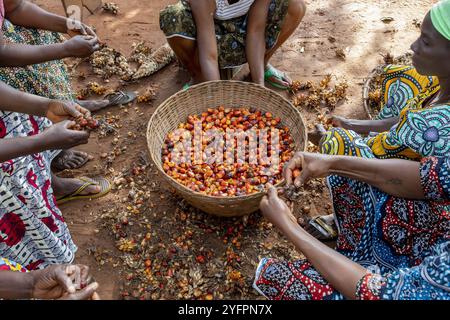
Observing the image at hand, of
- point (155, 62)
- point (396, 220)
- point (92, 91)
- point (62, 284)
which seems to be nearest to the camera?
point (62, 284)

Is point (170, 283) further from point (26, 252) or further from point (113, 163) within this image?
point (113, 163)

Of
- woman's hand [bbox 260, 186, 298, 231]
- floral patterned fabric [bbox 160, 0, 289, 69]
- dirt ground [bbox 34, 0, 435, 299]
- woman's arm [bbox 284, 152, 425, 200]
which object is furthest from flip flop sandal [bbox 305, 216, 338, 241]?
floral patterned fabric [bbox 160, 0, 289, 69]

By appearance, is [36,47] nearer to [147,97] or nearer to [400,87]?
[147,97]

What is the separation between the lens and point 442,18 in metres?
1.88

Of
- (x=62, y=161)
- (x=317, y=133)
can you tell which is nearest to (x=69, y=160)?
(x=62, y=161)

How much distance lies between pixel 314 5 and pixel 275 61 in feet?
4.23

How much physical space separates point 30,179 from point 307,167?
5.39ft

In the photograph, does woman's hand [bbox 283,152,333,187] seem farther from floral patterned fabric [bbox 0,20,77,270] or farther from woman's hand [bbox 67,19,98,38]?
woman's hand [bbox 67,19,98,38]

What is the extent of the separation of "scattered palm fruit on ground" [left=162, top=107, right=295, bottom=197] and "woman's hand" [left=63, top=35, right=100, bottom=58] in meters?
0.90

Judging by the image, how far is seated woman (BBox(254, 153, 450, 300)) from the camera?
5.76 feet

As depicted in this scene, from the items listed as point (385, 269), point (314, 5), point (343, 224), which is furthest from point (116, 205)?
point (314, 5)

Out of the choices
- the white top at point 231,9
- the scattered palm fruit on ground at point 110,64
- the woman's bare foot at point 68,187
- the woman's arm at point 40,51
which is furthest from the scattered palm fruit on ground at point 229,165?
the scattered palm fruit on ground at point 110,64

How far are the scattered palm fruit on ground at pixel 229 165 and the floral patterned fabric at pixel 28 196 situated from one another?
87 centimetres

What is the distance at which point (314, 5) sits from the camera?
522 cm
